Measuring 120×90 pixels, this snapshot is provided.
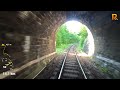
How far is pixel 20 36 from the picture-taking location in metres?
6.02

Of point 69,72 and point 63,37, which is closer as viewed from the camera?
point 69,72

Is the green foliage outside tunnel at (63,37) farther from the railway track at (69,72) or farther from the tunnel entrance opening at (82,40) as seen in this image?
the railway track at (69,72)

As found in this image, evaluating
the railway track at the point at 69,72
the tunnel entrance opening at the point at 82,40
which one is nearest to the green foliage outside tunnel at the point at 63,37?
the tunnel entrance opening at the point at 82,40

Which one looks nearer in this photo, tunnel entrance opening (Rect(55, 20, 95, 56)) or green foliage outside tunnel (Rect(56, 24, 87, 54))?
tunnel entrance opening (Rect(55, 20, 95, 56))

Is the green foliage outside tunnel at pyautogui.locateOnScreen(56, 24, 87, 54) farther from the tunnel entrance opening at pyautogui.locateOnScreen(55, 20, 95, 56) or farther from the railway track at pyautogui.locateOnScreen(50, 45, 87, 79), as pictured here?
the railway track at pyautogui.locateOnScreen(50, 45, 87, 79)

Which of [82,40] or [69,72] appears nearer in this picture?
[69,72]

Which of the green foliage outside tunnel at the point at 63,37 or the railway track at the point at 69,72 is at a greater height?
the green foliage outside tunnel at the point at 63,37

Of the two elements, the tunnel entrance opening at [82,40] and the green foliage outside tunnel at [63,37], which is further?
the green foliage outside tunnel at [63,37]

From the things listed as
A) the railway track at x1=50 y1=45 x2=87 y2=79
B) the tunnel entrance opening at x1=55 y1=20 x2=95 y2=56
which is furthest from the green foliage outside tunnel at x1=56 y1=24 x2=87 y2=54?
the railway track at x1=50 y1=45 x2=87 y2=79

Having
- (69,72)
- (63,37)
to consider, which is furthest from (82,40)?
(69,72)

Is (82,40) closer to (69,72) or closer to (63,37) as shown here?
(63,37)

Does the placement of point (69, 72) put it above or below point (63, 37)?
below
